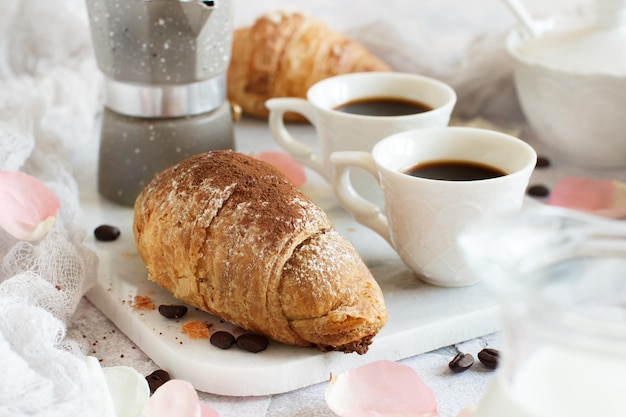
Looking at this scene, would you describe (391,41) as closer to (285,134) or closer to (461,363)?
(285,134)

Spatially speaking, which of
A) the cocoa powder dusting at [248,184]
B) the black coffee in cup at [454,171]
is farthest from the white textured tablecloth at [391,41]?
the black coffee in cup at [454,171]

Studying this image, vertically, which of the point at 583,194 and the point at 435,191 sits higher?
the point at 435,191

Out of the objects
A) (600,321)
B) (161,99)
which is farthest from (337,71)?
(600,321)

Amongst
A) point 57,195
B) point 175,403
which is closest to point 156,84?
point 57,195

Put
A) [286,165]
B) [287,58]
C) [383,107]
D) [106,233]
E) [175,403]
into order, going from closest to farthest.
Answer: [175,403]
[106,233]
[383,107]
[286,165]
[287,58]

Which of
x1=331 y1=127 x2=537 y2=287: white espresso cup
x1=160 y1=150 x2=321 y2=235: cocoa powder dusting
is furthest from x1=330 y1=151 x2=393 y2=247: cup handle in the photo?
x1=160 y1=150 x2=321 y2=235: cocoa powder dusting

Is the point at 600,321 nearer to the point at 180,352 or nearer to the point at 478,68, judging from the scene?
the point at 180,352

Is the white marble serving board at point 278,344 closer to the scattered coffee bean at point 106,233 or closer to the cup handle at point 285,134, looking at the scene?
the scattered coffee bean at point 106,233
